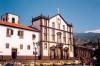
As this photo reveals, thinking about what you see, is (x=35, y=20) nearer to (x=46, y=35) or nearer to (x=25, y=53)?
(x=46, y=35)

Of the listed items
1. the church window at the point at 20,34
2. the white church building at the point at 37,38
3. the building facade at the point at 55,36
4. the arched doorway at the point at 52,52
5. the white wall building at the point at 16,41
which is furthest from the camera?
the arched doorway at the point at 52,52

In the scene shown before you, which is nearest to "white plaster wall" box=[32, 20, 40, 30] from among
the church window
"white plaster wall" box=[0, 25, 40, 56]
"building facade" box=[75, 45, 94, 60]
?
"white plaster wall" box=[0, 25, 40, 56]

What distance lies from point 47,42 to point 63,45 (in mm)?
7740

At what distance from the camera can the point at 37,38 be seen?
47406mm

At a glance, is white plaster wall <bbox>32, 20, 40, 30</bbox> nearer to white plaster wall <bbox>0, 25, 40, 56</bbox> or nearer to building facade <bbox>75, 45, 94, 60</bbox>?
white plaster wall <bbox>0, 25, 40, 56</bbox>

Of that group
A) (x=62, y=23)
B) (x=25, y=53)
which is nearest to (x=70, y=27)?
(x=62, y=23)

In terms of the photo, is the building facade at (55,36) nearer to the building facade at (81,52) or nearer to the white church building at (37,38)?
the white church building at (37,38)

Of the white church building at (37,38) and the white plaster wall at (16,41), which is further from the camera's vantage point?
the white church building at (37,38)

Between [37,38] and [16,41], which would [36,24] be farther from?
[16,41]

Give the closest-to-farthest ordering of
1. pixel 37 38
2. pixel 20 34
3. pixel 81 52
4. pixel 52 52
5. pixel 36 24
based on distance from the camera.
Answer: pixel 20 34
pixel 37 38
pixel 36 24
pixel 52 52
pixel 81 52

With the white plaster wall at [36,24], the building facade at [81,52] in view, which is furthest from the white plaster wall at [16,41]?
the building facade at [81,52]

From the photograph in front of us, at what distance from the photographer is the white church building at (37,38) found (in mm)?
40125

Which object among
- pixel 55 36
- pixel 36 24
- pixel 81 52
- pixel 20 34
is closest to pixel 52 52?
pixel 55 36

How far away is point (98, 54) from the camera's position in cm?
1489
